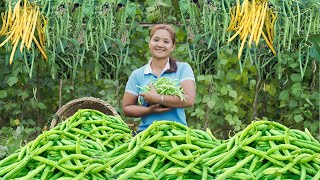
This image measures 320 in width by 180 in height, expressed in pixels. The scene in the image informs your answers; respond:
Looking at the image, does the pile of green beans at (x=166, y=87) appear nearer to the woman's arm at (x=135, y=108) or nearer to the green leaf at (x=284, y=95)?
the woman's arm at (x=135, y=108)

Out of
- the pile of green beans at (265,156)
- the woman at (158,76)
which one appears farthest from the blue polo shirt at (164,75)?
the pile of green beans at (265,156)

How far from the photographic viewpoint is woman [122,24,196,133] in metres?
3.22

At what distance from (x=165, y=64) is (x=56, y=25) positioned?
4.65ft

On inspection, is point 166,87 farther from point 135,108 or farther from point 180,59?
point 180,59

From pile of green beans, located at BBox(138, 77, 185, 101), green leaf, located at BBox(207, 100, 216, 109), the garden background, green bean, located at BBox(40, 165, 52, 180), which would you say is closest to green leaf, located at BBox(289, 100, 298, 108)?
the garden background

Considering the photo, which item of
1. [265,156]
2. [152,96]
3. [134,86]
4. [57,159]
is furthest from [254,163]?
[134,86]

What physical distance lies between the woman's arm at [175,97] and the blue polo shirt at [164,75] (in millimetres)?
39

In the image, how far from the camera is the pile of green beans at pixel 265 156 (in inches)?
51.6

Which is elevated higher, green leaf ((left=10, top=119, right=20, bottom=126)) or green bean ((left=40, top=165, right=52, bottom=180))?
green bean ((left=40, top=165, right=52, bottom=180))

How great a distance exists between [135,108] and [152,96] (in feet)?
0.65

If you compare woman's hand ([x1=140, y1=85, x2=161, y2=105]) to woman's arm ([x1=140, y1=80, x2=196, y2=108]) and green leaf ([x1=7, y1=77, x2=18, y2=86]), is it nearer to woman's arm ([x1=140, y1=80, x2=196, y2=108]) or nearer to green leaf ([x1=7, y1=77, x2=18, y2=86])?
woman's arm ([x1=140, y1=80, x2=196, y2=108])

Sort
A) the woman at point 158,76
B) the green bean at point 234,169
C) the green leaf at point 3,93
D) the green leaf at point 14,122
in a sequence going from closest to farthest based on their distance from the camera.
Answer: the green bean at point 234,169 → the woman at point 158,76 → the green leaf at point 3,93 → the green leaf at point 14,122

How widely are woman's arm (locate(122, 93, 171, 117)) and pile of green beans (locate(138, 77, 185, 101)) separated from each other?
8cm

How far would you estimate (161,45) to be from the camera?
3330 millimetres
